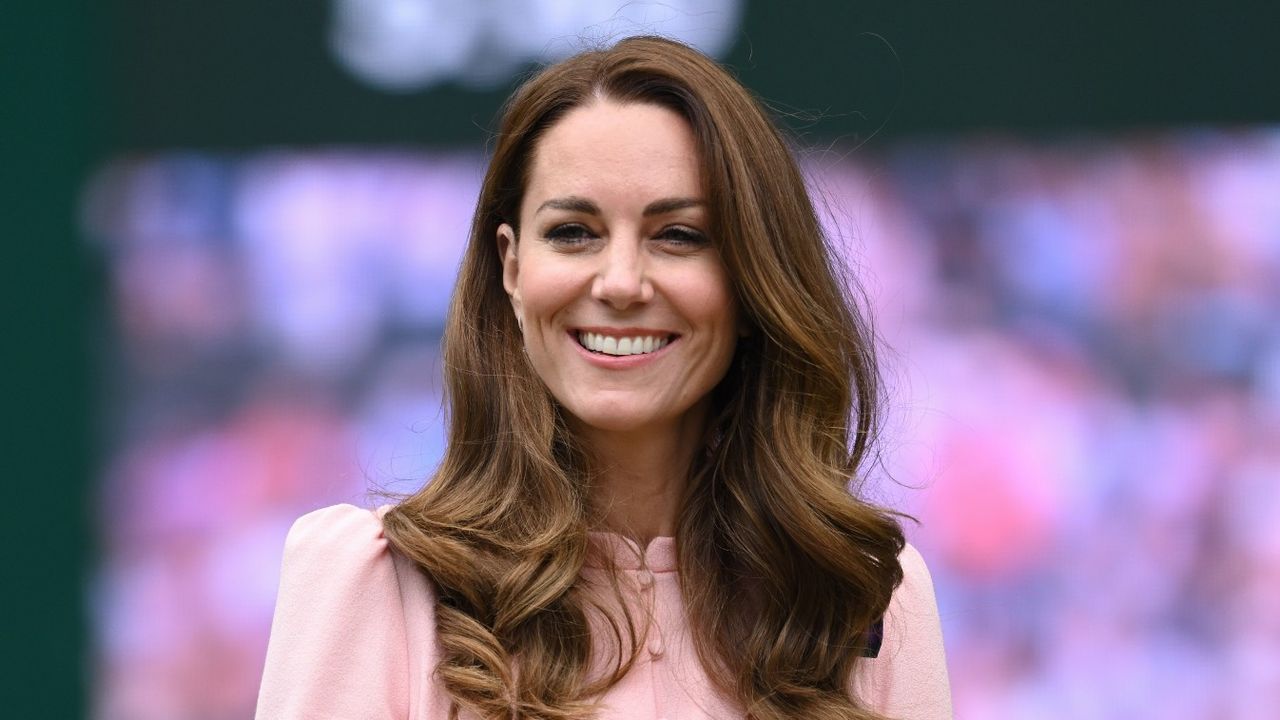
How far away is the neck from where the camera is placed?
2.39 meters

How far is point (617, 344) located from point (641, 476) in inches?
9.5

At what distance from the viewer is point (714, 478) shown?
2428 mm

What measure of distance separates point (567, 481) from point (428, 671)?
0.32 metres

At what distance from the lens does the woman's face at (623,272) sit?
2.26m

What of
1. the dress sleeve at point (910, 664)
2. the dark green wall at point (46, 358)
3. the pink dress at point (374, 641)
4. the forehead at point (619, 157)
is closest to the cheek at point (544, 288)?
the forehead at point (619, 157)

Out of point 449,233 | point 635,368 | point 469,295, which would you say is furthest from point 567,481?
point 449,233

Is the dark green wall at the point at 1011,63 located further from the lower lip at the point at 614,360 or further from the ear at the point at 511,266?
the lower lip at the point at 614,360

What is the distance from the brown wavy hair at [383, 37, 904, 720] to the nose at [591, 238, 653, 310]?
0.13 m

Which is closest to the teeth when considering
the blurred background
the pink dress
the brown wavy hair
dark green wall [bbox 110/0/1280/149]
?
the brown wavy hair

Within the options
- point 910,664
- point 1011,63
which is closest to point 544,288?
point 910,664

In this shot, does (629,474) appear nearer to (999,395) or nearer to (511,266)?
(511,266)

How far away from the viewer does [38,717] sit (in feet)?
16.4

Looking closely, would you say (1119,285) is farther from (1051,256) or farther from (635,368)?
(635,368)

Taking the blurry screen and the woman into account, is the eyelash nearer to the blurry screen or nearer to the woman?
the woman
